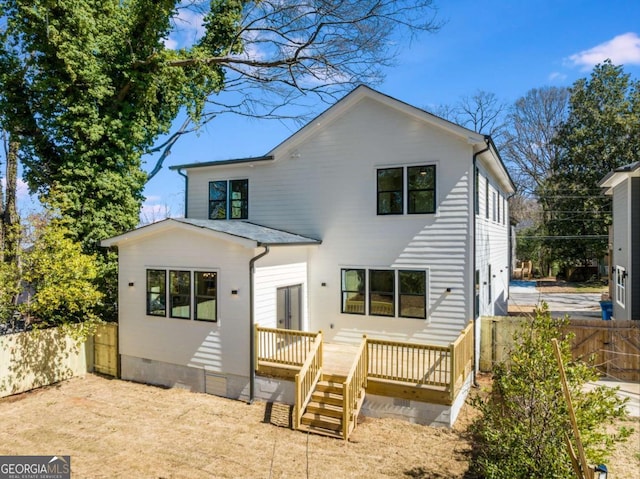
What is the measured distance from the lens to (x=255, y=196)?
13.0m

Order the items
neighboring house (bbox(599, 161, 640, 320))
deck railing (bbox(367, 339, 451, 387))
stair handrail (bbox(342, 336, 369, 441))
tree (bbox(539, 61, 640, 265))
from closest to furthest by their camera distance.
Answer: stair handrail (bbox(342, 336, 369, 441))
deck railing (bbox(367, 339, 451, 387))
neighboring house (bbox(599, 161, 640, 320))
tree (bbox(539, 61, 640, 265))

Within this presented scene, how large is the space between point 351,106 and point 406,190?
2948mm

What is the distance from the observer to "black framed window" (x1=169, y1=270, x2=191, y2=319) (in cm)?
1064

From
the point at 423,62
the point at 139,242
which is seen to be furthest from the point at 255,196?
the point at 423,62

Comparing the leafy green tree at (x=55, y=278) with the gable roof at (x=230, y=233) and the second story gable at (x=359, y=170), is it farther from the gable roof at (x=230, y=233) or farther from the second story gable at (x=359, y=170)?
the second story gable at (x=359, y=170)

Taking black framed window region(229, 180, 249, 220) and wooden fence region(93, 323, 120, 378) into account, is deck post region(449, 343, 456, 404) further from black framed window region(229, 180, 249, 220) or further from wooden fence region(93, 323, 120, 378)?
wooden fence region(93, 323, 120, 378)

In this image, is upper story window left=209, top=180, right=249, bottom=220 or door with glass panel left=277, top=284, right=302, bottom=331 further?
upper story window left=209, top=180, right=249, bottom=220

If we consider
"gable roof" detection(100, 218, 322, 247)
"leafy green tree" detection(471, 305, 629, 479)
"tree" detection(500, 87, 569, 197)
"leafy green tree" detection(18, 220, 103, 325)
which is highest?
"tree" detection(500, 87, 569, 197)

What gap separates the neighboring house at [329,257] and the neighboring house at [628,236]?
431 cm

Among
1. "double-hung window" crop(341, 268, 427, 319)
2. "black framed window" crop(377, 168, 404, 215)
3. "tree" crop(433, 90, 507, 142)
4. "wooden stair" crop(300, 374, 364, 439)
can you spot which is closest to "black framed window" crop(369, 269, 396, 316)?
"double-hung window" crop(341, 268, 427, 319)

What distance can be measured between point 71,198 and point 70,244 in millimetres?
2225

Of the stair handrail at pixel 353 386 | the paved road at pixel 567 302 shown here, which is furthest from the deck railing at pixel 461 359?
the paved road at pixel 567 302

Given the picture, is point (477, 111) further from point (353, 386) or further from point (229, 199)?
point (353, 386)

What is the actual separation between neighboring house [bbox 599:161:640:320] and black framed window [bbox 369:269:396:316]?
7.87 metres
